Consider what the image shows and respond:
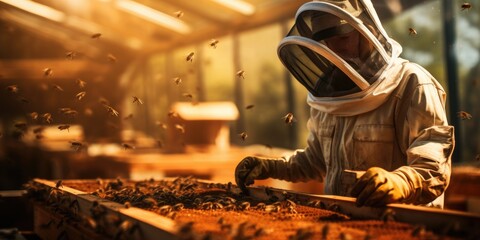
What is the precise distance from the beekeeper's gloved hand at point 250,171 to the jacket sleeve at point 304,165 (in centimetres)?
10

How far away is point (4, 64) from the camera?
14031 mm

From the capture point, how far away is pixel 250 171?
3.41 meters

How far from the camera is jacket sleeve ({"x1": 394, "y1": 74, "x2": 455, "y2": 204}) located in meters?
2.63

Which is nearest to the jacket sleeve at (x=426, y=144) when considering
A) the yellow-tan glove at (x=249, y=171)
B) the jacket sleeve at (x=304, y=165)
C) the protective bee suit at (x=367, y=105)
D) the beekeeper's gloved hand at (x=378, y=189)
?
the protective bee suit at (x=367, y=105)

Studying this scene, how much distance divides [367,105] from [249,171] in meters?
0.79

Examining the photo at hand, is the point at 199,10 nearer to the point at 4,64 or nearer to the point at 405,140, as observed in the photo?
the point at 4,64

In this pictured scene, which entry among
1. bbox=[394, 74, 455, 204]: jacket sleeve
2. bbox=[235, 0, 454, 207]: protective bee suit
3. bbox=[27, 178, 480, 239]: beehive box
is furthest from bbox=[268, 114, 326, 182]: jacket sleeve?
bbox=[394, 74, 455, 204]: jacket sleeve

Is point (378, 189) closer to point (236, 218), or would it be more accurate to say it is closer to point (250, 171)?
point (236, 218)

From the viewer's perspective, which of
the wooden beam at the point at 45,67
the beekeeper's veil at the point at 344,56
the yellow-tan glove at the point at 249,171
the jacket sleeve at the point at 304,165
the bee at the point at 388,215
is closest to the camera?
the bee at the point at 388,215

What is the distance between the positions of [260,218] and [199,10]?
→ 8516 millimetres

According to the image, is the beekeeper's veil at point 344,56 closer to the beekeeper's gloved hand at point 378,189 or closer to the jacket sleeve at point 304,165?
the jacket sleeve at point 304,165

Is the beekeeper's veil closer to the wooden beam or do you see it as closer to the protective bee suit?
the protective bee suit

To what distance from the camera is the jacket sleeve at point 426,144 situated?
2626 millimetres

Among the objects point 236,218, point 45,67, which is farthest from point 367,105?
point 45,67
